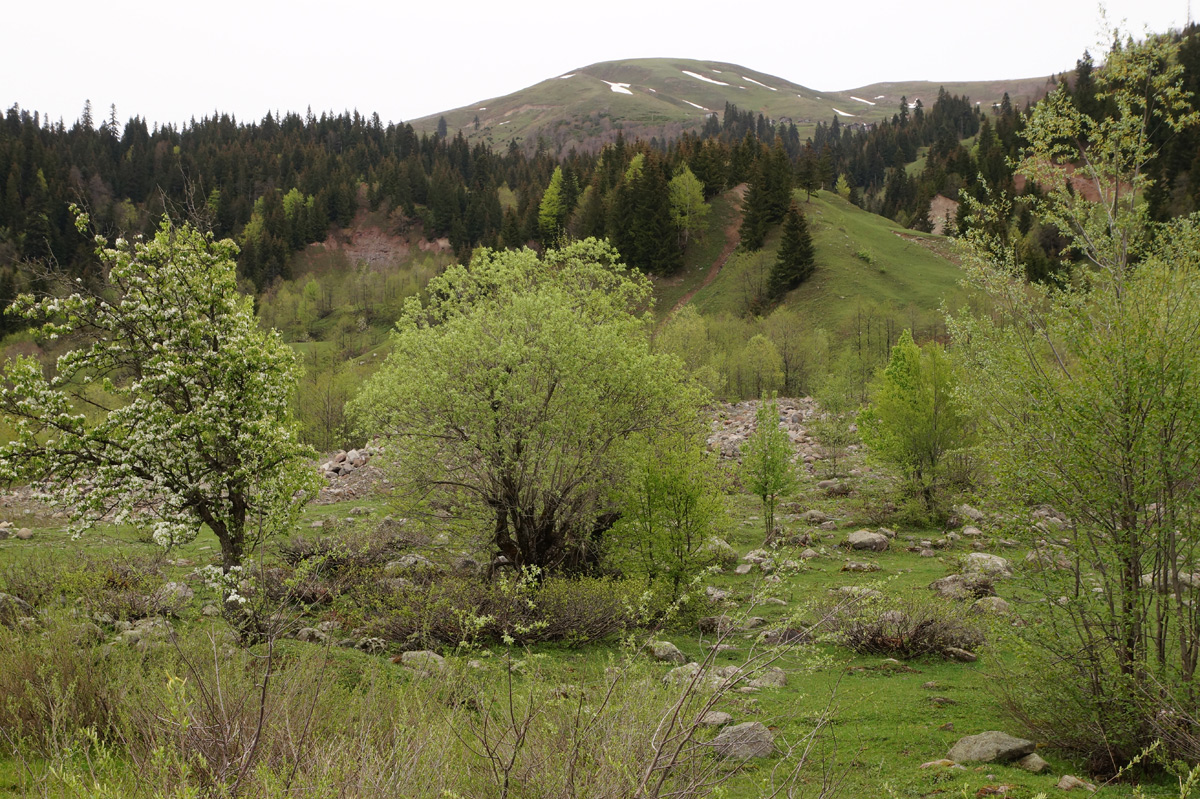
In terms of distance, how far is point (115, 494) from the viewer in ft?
34.7

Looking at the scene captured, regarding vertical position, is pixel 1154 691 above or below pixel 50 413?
below

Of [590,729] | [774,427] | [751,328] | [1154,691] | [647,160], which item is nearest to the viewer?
[590,729]

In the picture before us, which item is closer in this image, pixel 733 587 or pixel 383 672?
pixel 383 672

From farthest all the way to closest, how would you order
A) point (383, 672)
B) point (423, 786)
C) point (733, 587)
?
point (733, 587)
point (383, 672)
point (423, 786)

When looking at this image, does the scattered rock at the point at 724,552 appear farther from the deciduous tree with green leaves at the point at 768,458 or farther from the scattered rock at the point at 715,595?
the scattered rock at the point at 715,595

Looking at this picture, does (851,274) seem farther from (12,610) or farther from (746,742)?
(12,610)

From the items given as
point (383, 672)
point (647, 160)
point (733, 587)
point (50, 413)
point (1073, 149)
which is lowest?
point (733, 587)

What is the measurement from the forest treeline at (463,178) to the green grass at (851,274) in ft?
21.6

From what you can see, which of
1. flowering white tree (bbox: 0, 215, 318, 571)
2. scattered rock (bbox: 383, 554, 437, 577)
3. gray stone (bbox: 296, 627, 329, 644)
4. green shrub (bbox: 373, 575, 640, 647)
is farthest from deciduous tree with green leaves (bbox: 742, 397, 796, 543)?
flowering white tree (bbox: 0, 215, 318, 571)

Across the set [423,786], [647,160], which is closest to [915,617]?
[423,786]

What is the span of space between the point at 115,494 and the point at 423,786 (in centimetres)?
859

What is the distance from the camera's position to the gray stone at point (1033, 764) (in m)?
7.43

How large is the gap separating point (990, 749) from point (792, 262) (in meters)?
68.5

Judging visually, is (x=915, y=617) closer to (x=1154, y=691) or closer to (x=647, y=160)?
(x=1154, y=691)
